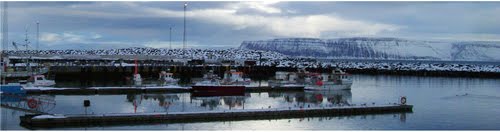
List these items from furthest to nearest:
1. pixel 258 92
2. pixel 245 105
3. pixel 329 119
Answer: pixel 258 92
pixel 245 105
pixel 329 119

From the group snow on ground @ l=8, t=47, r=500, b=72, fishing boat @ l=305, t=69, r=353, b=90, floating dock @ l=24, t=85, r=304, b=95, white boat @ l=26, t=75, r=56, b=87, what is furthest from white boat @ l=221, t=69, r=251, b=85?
snow on ground @ l=8, t=47, r=500, b=72

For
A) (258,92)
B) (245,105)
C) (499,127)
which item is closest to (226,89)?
(258,92)

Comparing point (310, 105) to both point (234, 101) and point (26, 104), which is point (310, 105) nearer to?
point (234, 101)

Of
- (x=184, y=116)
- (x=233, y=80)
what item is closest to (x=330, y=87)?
(x=233, y=80)

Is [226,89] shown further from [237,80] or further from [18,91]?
[18,91]

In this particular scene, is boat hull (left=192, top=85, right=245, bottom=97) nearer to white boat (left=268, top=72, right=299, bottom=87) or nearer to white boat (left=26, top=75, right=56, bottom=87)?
white boat (left=268, top=72, right=299, bottom=87)

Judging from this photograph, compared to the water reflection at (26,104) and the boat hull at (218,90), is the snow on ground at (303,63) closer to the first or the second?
the boat hull at (218,90)

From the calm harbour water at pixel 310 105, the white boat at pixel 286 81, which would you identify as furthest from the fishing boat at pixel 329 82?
the white boat at pixel 286 81
